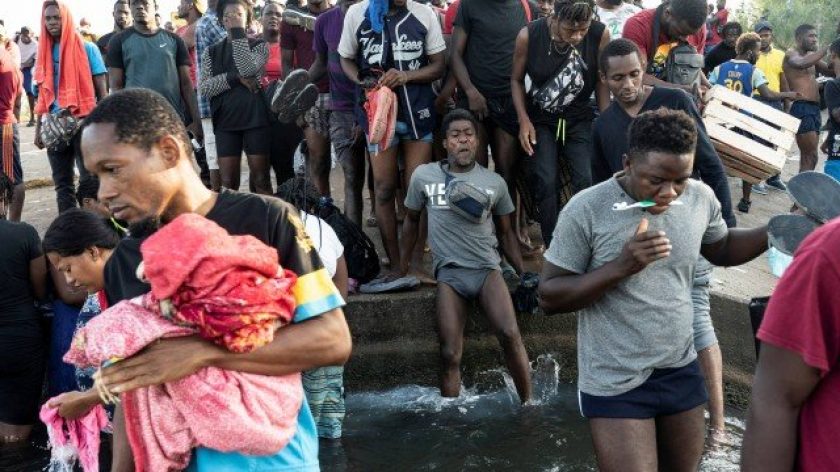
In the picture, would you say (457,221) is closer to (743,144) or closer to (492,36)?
(492,36)

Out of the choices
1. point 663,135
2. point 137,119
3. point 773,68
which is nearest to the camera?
point 137,119

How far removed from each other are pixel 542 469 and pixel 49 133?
4937 millimetres

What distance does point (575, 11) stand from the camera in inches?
233

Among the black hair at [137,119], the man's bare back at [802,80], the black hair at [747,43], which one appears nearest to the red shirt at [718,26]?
the man's bare back at [802,80]

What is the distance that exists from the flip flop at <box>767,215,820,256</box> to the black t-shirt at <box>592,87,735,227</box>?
186 cm

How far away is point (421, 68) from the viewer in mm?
6707

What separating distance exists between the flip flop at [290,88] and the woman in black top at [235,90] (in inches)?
25.6

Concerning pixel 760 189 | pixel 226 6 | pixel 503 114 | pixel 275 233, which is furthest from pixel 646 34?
pixel 760 189

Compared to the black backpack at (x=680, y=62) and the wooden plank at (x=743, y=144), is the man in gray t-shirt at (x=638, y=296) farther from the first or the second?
the black backpack at (x=680, y=62)

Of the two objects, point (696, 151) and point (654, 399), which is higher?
point (696, 151)

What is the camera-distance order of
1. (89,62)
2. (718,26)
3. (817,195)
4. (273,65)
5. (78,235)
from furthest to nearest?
(718,26) → (273,65) → (89,62) → (78,235) → (817,195)

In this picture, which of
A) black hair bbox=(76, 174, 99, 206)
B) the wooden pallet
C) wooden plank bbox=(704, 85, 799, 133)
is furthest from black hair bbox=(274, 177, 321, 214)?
wooden plank bbox=(704, 85, 799, 133)

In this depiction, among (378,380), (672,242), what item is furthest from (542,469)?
(672,242)

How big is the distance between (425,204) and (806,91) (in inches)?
258
